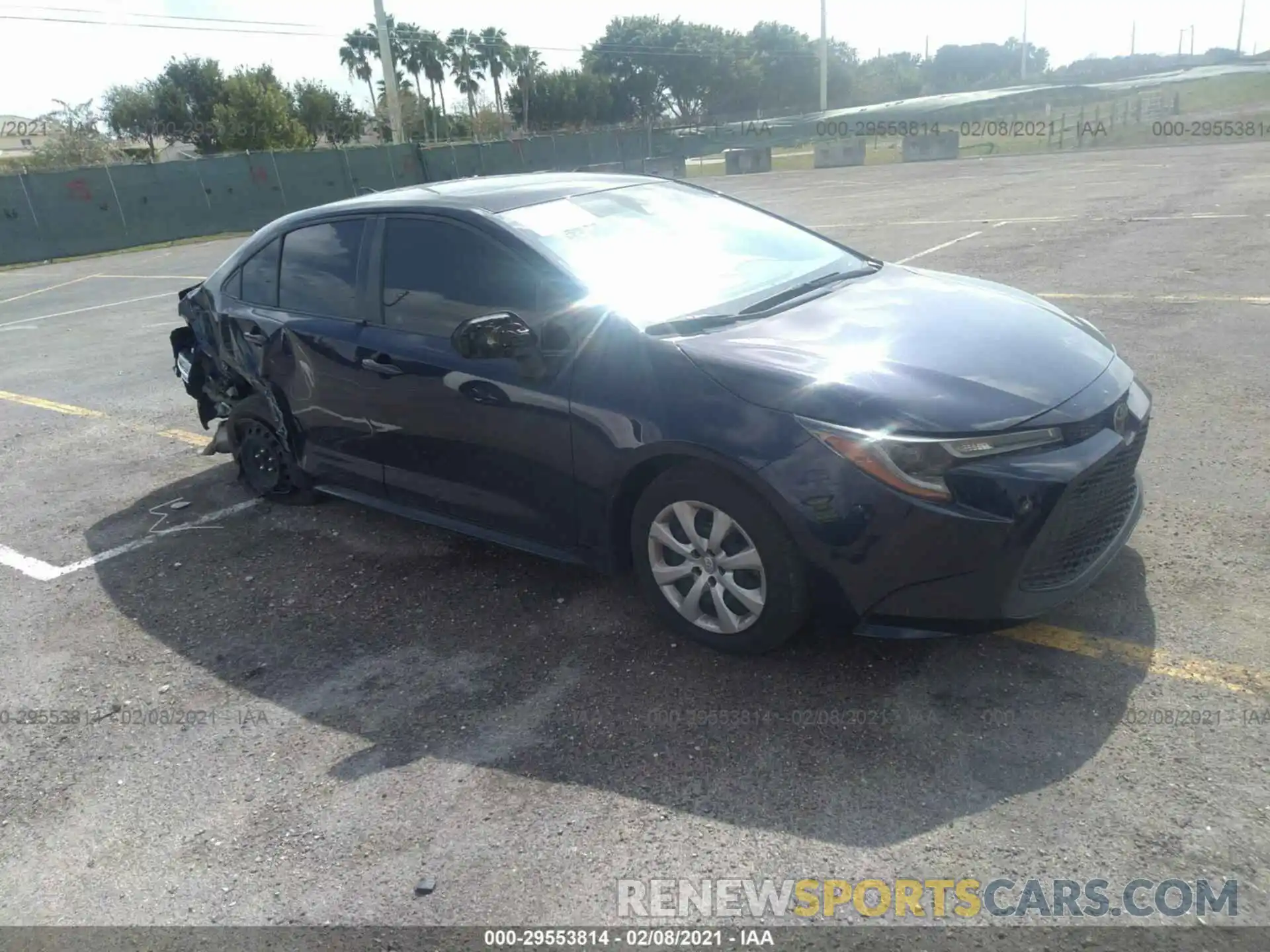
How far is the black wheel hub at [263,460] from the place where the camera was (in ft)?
17.4

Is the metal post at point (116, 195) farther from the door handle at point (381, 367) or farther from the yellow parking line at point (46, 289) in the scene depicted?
the door handle at point (381, 367)

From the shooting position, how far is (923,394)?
3.13 metres

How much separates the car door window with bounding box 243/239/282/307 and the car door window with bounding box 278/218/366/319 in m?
0.06

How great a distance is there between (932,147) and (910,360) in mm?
35484

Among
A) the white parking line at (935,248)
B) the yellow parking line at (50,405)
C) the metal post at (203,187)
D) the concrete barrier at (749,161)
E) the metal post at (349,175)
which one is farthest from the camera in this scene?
the concrete barrier at (749,161)

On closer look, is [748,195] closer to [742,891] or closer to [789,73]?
[742,891]

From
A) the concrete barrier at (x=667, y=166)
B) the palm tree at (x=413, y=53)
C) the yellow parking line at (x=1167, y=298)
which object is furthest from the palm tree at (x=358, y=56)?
the yellow parking line at (x=1167, y=298)

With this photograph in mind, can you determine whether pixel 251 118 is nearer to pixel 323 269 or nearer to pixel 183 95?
pixel 183 95

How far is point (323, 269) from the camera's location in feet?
15.4

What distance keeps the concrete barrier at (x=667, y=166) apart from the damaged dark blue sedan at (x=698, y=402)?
34079 millimetres

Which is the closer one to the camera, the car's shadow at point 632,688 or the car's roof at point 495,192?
the car's shadow at point 632,688

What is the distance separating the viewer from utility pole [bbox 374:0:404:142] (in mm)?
33594

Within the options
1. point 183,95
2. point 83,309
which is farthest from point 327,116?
point 83,309

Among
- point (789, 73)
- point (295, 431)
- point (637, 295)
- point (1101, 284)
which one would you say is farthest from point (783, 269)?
point (789, 73)
